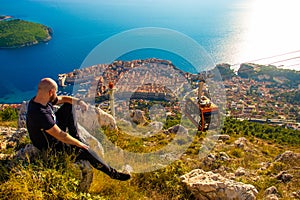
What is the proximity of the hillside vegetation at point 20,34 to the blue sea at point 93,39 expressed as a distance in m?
1.10

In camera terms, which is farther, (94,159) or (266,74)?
(266,74)

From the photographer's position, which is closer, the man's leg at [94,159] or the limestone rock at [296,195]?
the man's leg at [94,159]

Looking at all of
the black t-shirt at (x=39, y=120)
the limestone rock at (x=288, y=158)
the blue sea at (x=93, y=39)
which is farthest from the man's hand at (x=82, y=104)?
the blue sea at (x=93, y=39)

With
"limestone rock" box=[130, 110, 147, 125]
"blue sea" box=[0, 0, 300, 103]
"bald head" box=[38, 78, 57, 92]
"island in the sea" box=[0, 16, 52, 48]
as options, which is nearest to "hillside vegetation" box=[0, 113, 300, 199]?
"bald head" box=[38, 78, 57, 92]

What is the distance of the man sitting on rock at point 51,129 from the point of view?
2.06 meters

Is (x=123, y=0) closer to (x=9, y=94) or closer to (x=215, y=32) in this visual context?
(x=215, y=32)

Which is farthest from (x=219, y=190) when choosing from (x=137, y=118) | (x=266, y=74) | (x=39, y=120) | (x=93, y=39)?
(x=93, y=39)

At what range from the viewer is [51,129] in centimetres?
206

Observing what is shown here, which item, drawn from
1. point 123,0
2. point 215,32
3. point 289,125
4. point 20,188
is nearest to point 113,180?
point 20,188

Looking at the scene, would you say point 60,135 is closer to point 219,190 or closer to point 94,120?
point 219,190

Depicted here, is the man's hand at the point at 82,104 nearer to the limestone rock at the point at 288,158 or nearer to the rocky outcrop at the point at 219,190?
the rocky outcrop at the point at 219,190

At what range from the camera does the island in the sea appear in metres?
38.9

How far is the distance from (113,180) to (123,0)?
→ 331ft

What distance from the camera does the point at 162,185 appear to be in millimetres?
2666
